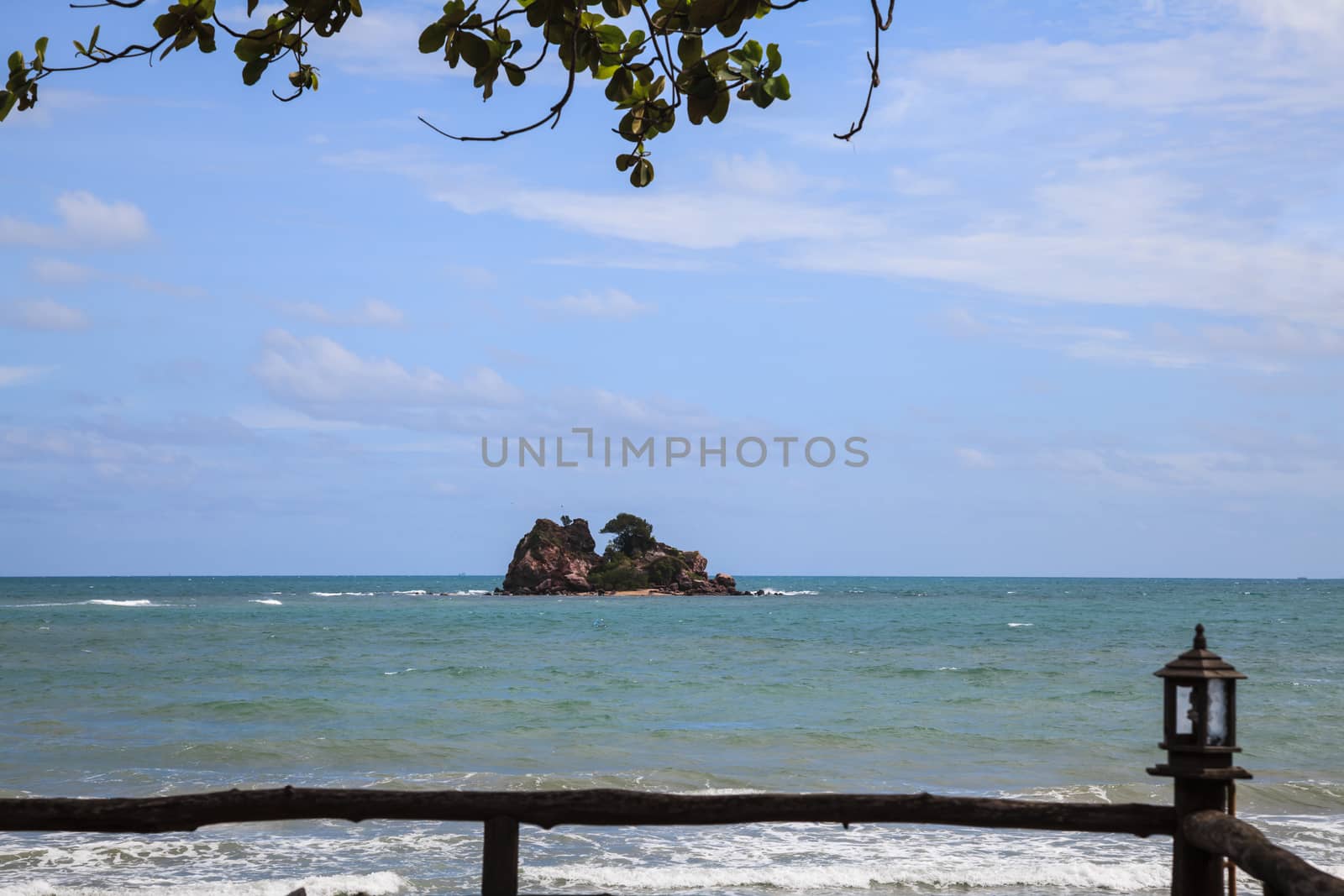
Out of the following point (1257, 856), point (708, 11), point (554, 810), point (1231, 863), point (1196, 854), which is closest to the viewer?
point (708, 11)

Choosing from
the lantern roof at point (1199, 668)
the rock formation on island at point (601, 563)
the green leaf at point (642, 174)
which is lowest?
the rock formation on island at point (601, 563)

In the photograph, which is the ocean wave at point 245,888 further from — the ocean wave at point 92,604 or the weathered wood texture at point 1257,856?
the ocean wave at point 92,604

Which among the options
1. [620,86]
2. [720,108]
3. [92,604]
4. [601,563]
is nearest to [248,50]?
[620,86]

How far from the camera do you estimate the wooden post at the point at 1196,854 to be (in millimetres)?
3869

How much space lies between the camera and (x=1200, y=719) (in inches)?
155

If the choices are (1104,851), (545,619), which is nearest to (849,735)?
(1104,851)

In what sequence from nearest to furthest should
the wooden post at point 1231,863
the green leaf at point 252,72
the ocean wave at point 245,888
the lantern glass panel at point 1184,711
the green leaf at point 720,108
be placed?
the green leaf at point 720,108, the green leaf at point 252,72, the wooden post at point 1231,863, the lantern glass panel at point 1184,711, the ocean wave at point 245,888

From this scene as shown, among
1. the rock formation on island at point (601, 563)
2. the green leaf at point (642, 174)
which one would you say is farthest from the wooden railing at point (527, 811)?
the rock formation on island at point (601, 563)

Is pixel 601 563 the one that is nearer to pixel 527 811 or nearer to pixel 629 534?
pixel 629 534

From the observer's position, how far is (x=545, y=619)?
5019 cm

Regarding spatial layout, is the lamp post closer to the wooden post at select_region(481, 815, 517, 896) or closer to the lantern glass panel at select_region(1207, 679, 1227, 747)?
the lantern glass panel at select_region(1207, 679, 1227, 747)

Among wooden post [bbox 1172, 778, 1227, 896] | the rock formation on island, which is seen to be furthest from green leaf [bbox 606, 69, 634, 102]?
the rock formation on island

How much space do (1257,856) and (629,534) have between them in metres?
83.7

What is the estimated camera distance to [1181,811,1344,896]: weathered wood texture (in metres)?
A: 3.13
